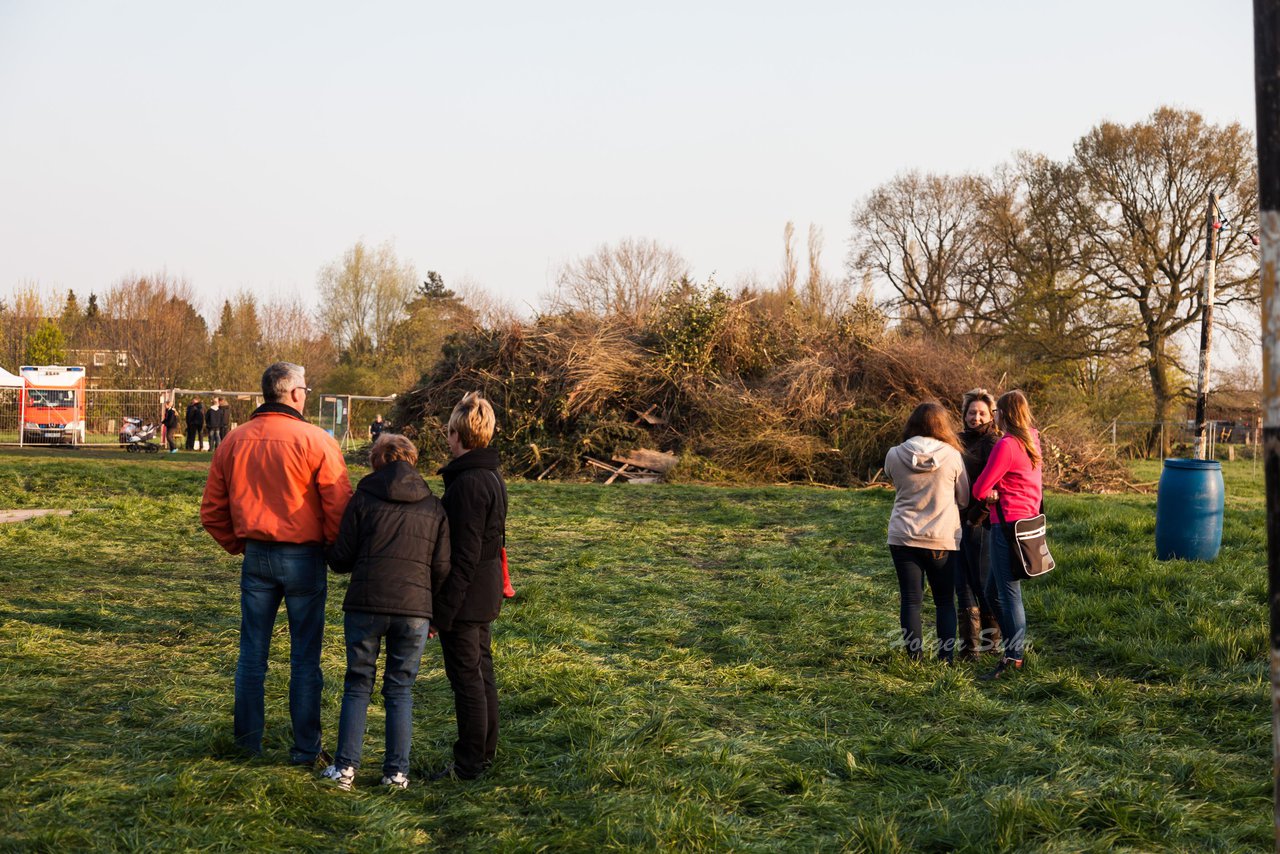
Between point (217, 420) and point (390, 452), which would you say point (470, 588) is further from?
point (217, 420)

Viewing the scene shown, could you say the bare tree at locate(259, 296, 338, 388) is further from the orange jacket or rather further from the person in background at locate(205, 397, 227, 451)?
the orange jacket

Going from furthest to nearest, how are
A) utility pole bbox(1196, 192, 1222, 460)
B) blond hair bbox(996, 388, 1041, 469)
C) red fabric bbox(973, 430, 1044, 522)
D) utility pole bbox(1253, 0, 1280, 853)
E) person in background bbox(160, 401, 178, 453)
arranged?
1. person in background bbox(160, 401, 178, 453)
2. utility pole bbox(1196, 192, 1222, 460)
3. blond hair bbox(996, 388, 1041, 469)
4. red fabric bbox(973, 430, 1044, 522)
5. utility pole bbox(1253, 0, 1280, 853)

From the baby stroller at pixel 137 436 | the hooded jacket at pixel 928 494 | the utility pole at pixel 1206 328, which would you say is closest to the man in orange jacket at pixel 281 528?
the hooded jacket at pixel 928 494

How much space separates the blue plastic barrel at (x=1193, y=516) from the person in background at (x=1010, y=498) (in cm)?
375

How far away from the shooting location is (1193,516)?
9672 mm

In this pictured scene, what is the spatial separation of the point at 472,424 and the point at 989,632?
171 inches

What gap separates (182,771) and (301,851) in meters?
1.02

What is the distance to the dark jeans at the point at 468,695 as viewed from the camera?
4684mm

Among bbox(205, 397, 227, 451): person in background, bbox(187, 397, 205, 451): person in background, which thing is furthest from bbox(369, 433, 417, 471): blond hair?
bbox(187, 397, 205, 451): person in background

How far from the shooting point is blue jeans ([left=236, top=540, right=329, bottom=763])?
4762 millimetres

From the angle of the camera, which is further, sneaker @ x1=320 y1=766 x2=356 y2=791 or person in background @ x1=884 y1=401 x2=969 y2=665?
person in background @ x1=884 y1=401 x2=969 y2=665

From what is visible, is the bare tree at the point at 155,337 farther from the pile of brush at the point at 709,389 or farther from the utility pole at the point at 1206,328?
the utility pole at the point at 1206,328

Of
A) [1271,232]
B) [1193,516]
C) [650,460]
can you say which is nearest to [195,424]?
[650,460]

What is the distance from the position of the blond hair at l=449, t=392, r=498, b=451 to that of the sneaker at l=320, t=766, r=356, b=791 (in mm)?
1490
